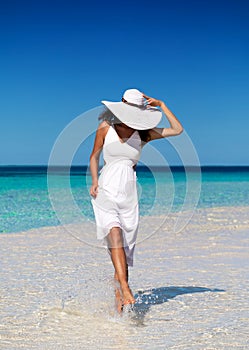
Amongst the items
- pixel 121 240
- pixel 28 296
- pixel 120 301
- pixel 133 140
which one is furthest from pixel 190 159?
pixel 28 296

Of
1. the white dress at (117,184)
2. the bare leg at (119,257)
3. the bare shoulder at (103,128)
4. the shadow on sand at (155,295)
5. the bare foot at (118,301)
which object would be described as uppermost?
the bare shoulder at (103,128)

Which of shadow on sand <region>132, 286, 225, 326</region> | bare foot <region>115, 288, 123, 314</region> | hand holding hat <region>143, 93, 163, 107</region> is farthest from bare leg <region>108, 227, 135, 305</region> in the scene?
hand holding hat <region>143, 93, 163, 107</region>

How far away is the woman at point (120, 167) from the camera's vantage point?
4.94m

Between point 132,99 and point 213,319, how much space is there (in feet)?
6.94

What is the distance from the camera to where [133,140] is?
16.5ft

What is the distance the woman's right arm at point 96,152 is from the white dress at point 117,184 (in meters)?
0.04

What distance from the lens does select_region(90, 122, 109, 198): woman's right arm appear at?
4.99 m

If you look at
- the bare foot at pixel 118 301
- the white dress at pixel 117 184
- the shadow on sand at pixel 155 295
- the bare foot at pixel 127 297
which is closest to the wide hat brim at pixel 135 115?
the white dress at pixel 117 184

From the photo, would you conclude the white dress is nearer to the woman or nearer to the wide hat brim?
the woman

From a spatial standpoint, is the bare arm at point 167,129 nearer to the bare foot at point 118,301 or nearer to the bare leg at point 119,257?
the bare leg at point 119,257

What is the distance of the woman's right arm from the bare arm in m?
0.45

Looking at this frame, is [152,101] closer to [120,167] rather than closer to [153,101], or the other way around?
[153,101]

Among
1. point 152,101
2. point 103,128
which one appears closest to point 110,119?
point 103,128

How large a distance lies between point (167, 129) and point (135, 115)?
359 millimetres
